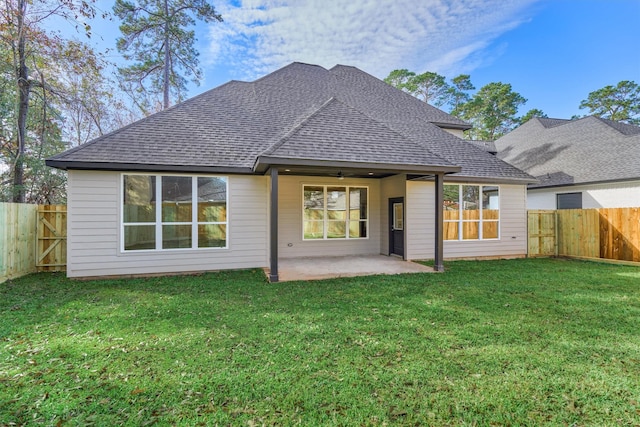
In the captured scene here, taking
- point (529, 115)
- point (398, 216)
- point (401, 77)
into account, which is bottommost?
point (398, 216)

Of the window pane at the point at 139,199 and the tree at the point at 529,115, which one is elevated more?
the tree at the point at 529,115

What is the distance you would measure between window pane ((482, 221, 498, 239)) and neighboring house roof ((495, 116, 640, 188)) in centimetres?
292

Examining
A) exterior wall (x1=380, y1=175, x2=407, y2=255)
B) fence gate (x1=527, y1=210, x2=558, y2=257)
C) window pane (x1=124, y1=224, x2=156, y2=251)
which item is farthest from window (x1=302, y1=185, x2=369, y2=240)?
fence gate (x1=527, y1=210, x2=558, y2=257)

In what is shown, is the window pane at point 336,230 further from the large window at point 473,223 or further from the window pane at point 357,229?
the large window at point 473,223

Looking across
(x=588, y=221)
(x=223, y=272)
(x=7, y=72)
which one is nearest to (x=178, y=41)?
(x=7, y=72)

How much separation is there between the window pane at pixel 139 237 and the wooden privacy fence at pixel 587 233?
38.8ft

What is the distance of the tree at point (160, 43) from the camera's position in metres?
15.1

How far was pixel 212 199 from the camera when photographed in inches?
297

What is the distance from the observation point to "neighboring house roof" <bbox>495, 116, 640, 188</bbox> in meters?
11.6

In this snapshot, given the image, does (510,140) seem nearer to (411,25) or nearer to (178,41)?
(411,25)

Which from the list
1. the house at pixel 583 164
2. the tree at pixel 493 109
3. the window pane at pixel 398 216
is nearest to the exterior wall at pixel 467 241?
the window pane at pixel 398 216

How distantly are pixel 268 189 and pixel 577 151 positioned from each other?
15.1 meters

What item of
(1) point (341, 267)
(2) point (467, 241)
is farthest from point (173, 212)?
(2) point (467, 241)

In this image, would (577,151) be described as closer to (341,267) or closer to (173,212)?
(341,267)
